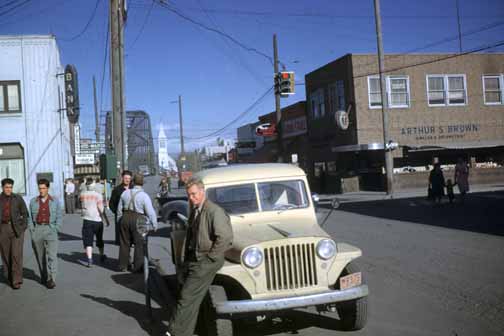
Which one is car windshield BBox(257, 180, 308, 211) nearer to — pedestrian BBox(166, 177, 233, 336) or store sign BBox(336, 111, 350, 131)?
pedestrian BBox(166, 177, 233, 336)

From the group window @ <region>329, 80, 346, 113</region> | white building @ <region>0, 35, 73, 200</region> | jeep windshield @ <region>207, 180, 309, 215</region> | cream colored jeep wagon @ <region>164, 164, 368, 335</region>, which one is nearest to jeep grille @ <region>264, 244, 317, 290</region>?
cream colored jeep wagon @ <region>164, 164, 368, 335</region>

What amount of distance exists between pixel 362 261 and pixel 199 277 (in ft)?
16.8

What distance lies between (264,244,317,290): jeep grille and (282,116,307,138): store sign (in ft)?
106

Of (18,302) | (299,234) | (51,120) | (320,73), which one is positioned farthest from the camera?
(320,73)

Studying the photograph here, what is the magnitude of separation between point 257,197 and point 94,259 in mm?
5969

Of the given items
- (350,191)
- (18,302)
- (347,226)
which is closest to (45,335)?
(18,302)

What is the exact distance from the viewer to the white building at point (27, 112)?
894 inches

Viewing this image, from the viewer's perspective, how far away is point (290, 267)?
516 centimetres

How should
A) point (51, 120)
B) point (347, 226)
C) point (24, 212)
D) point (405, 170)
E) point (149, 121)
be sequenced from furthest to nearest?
point (149, 121) < point (405, 170) < point (51, 120) < point (347, 226) < point (24, 212)

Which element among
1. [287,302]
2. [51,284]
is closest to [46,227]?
[51,284]

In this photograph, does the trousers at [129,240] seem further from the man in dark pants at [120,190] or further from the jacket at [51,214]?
the jacket at [51,214]

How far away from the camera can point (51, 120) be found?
2345 centimetres

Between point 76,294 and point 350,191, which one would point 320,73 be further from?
point 76,294

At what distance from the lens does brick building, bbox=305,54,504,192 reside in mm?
29594
